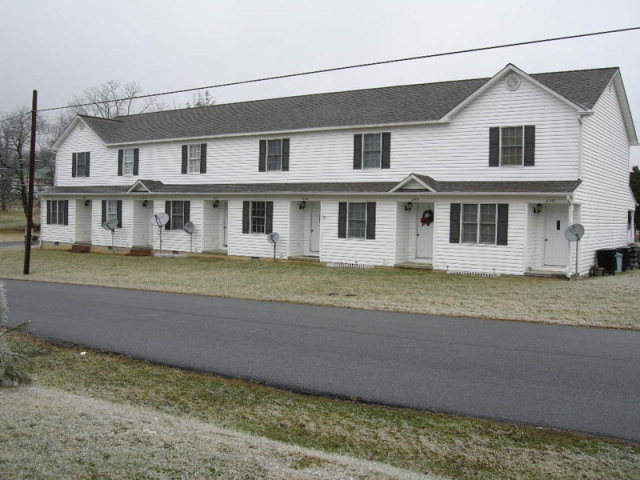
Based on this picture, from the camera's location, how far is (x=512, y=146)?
21188mm

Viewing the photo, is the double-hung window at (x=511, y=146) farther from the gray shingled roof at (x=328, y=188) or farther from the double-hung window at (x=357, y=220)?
the double-hung window at (x=357, y=220)

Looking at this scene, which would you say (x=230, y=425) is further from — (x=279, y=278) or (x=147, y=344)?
(x=279, y=278)

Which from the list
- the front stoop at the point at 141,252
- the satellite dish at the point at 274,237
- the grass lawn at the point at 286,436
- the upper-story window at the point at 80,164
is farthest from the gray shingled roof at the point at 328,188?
the grass lawn at the point at 286,436

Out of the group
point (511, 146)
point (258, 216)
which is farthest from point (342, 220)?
point (511, 146)

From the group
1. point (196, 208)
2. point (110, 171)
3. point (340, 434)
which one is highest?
point (110, 171)

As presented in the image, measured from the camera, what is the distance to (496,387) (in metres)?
8.04

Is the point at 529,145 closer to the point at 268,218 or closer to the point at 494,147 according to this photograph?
the point at 494,147

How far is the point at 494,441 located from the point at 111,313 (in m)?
9.85

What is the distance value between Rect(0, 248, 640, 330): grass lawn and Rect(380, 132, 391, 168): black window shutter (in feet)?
13.8

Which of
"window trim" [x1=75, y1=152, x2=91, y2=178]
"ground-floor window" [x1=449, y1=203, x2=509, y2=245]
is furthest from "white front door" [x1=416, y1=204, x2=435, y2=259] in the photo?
"window trim" [x1=75, y1=152, x2=91, y2=178]

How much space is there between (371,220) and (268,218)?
5.07m

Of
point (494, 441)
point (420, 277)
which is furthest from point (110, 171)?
point (494, 441)

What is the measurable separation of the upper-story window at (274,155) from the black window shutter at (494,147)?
29.4 feet

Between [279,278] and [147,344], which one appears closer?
[147,344]
